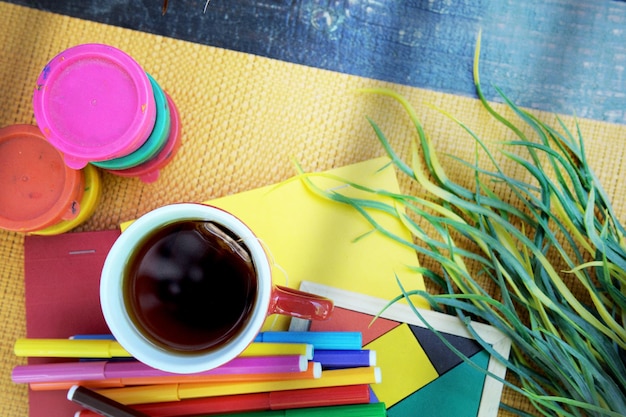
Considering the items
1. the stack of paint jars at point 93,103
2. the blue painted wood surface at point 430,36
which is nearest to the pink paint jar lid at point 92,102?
the stack of paint jars at point 93,103

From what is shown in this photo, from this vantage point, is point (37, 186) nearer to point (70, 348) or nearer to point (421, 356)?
point (70, 348)

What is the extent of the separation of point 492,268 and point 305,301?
22 centimetres

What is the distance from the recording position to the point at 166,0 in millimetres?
533

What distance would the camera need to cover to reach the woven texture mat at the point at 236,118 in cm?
55

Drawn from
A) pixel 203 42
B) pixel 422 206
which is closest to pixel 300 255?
pixel 422 206

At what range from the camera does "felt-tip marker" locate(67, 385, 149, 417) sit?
0.47 m

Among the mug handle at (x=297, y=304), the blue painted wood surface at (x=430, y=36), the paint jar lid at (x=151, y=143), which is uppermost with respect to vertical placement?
the blue painted wood surface at (x=430, y=36)

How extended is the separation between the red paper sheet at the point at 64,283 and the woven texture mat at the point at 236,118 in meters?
0.02

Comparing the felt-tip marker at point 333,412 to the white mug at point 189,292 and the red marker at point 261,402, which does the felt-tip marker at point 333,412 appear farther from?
the white mug at point 189,292

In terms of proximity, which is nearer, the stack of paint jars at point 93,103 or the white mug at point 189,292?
the white mug at point 189,292

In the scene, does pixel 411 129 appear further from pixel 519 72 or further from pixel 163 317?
pixel 163 317

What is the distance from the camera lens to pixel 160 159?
1.74 ft

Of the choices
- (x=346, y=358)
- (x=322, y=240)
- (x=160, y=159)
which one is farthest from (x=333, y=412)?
(x=160, y=159)

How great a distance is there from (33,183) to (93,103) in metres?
0.10
